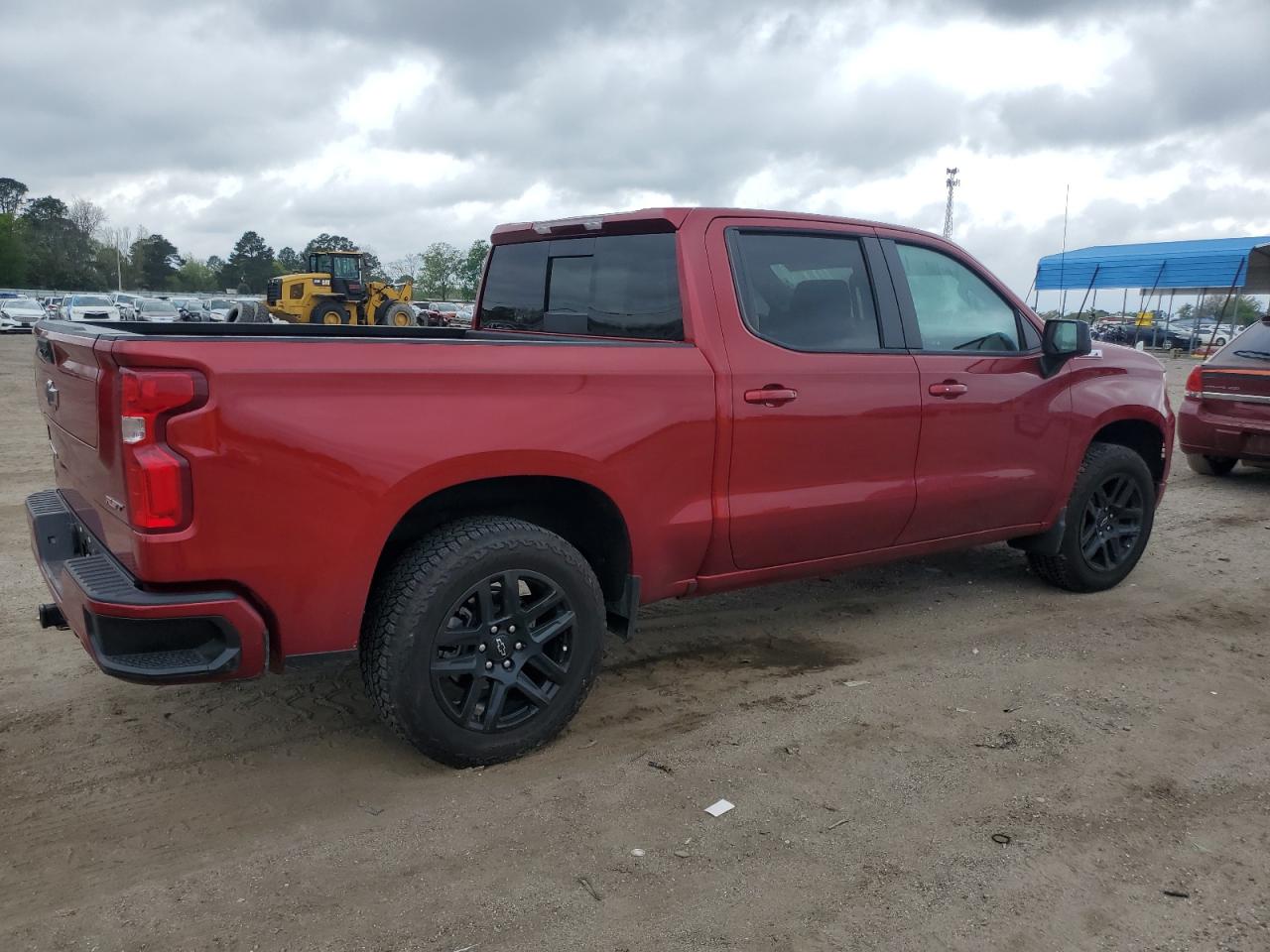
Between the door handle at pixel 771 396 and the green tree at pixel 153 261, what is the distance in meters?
108

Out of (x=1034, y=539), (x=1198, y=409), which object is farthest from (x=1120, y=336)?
(x=1034, y=539)

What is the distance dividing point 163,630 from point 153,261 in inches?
4488

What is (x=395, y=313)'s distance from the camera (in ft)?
91.5

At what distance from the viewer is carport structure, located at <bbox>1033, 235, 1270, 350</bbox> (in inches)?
1097

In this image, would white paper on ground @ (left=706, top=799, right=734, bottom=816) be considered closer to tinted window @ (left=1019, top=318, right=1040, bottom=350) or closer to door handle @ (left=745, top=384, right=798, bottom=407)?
door handle @ (left=745, top=384, right=798, bottom=407)

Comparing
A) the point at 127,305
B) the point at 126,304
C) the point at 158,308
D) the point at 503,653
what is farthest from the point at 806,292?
the point at 126,304

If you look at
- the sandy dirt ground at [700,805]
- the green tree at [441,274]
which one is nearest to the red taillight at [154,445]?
the sandy dirt ground at [700,805]

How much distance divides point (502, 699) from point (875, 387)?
204 cm

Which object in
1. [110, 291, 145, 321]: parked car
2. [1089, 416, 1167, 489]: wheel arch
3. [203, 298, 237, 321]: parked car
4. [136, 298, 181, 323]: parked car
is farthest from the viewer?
[203, 298, 237, 321]: parked car

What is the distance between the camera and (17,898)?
2670 mm

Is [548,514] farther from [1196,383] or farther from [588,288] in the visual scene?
[1196,383]

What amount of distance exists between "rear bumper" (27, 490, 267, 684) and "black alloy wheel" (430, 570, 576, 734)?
23.6 inches

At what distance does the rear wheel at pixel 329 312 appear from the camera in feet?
90.7

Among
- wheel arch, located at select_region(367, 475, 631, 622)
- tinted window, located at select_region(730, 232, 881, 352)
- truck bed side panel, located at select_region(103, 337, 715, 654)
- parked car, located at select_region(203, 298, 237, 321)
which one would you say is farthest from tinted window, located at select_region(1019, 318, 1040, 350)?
parked car, located at select_region(203, 298, 237, 321)
